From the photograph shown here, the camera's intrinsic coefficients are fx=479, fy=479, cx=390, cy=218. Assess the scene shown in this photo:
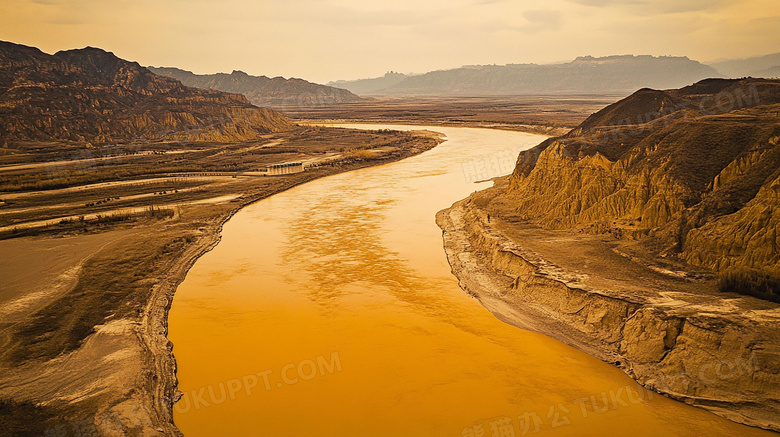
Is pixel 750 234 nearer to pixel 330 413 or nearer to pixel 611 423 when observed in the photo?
pixel 611 423

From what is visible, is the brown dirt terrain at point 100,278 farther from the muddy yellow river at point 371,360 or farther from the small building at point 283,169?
the small building at point 283,169

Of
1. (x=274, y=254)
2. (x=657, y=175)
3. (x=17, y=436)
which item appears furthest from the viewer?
(x=274, y=254)

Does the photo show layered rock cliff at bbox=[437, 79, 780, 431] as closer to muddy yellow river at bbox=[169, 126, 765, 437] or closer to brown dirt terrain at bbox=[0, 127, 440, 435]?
muddy yellow river at bbox=[169, 126, 765, 437]

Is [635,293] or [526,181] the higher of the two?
[526,181]

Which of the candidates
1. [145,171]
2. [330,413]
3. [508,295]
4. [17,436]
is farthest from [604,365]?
[145,171]

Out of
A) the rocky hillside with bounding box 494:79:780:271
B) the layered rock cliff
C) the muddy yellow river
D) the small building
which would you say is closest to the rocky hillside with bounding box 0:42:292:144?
the small building

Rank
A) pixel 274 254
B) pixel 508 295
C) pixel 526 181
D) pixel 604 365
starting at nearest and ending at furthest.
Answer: pixel 604 365 → pixel 508 295 → pixel 274 254 → pixel 526 181

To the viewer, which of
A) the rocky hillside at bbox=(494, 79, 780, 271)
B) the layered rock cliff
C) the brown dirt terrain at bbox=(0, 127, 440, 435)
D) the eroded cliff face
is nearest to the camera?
the eroded cliff face
